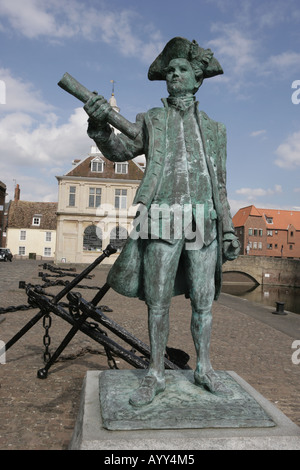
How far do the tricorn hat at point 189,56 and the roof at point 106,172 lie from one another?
2786cm

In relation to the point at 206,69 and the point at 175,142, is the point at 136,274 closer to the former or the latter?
the point at 175,142

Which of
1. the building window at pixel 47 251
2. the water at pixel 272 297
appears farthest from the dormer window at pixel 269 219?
the building window at pixel 47 251

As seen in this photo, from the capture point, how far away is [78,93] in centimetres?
275

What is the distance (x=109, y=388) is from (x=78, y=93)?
226 cm

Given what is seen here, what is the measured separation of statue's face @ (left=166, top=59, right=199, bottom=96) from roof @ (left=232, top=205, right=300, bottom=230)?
51.7 meters

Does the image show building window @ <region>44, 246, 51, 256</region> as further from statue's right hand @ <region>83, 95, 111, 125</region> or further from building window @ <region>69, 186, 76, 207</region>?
statue's right hand @ <region>83, 95, 111, 125</region>

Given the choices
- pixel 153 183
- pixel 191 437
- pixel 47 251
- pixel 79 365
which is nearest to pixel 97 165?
pixel 47 251

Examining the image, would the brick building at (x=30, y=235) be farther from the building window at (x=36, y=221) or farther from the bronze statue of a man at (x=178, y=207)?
the bronze statue of a man at (x=178, y=207)

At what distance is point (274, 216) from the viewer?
5669 cm

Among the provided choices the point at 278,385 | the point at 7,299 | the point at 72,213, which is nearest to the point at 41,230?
the point at 72,213

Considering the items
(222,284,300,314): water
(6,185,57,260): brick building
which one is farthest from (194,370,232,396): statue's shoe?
(6,185,57,260): brick building

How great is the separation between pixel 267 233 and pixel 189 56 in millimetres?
54317

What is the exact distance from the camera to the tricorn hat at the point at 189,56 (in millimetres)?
2943

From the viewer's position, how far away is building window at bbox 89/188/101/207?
3081 cm
